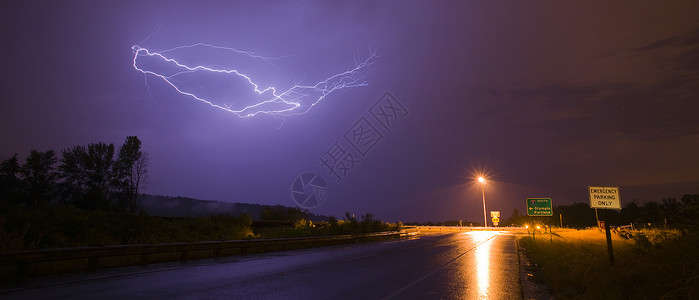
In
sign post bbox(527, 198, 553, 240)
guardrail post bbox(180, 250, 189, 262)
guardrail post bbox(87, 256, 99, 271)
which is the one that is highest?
sign post bbox(527, 198, 553, 240)

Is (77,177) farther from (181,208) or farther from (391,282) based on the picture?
(391,282)

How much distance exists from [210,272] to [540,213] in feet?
104

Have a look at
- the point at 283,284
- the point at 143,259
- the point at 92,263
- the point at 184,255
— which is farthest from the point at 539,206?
the point at 92,263

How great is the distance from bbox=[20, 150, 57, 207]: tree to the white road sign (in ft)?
167

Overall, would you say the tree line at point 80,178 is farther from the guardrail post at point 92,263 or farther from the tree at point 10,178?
the guardrail post at point 92,263

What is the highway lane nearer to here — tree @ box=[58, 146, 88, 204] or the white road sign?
the white road sign

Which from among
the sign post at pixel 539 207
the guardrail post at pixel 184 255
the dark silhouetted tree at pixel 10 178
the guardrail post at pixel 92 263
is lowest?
the guardrail post at pixel 184 255

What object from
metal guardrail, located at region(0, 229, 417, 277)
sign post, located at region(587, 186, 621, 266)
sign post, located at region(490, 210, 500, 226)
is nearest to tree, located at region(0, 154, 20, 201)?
metal guardrail, located at region(0, 229, 417, 277)

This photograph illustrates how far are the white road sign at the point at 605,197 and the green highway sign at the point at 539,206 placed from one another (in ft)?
77.9

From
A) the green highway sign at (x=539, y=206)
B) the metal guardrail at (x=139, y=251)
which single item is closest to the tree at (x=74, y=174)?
the metal guardrail at (x=139, y=251)

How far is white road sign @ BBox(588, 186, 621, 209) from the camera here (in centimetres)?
1108

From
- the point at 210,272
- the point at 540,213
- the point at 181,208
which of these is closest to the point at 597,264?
the point at 210,272

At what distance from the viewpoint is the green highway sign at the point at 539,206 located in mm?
32750

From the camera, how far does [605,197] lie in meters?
11.3
